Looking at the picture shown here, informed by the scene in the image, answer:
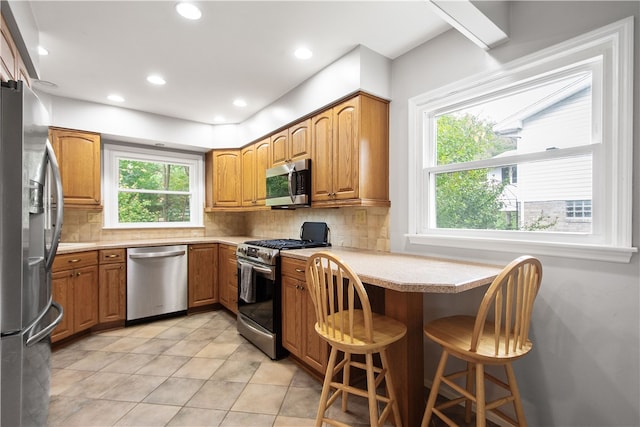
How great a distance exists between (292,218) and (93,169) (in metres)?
2.30

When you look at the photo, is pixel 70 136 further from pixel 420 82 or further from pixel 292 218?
pixel 420 82

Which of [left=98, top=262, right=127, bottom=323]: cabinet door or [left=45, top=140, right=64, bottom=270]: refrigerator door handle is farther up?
[left=45, top=140, right=64, bottom=270]: refrigerator door handle

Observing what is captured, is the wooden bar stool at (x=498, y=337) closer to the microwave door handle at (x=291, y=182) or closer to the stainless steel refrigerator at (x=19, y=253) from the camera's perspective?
the microwave door handle at (x=291, y=182)

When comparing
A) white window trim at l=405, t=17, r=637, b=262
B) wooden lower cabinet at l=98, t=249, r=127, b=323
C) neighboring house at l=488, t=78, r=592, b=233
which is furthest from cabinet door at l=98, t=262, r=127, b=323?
neighboring house at l=488, t=78, r=592, b=233

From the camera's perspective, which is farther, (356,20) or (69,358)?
(69,358)

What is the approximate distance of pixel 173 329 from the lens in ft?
10.5

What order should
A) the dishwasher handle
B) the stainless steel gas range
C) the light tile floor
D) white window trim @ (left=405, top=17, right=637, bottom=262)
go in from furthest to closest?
the dishwasher handle < the stainless steel gas range < the light tile floor < white window trim @ (left=405, top=17, right=637, bottom=262)

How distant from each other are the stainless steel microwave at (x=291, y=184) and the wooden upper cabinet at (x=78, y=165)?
6.50ft

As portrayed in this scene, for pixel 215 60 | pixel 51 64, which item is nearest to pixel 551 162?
pixel 215 60

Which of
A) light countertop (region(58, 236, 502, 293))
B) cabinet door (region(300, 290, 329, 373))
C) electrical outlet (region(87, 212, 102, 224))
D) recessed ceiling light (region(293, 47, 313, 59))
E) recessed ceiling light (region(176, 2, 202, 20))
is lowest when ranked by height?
cabinet door (region(300, 290, 329, 373))

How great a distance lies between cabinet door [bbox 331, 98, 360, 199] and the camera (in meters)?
2.33

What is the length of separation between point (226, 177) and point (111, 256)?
1661 millimetres

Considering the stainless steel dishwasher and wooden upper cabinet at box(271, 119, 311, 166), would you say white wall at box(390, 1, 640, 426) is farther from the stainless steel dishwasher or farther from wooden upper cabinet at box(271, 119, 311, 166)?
the stainless steel dishwasher

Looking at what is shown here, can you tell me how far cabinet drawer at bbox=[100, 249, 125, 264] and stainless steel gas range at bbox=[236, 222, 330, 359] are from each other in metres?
1.35
